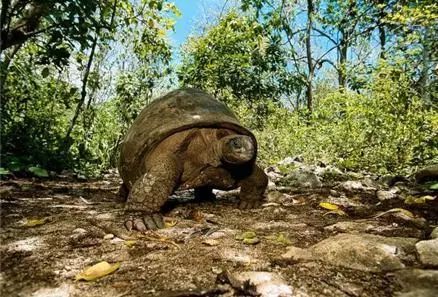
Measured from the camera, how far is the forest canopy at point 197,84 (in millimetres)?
4492

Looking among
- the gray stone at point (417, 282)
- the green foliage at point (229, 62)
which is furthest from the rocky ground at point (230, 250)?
the green foliage at point (229, 62)

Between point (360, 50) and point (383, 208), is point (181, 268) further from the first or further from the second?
point (360, 50)

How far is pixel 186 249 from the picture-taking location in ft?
5.93

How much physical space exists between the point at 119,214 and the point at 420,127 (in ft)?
11.8

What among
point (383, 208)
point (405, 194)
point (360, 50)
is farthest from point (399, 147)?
point (360, 50)

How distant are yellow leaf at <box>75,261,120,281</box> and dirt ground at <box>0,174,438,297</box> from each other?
22 millimetres

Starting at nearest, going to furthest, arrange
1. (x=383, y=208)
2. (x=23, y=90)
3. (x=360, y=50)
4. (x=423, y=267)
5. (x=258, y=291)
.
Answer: (x=258, y=291)
(x=423, y=267)
(x=383, y=208)
(x=23, y=90)
(x=360, y=50)

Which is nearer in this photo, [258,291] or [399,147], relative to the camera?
[258,291]

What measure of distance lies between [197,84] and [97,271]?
29.5 ft

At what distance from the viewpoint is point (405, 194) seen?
11.3 feet

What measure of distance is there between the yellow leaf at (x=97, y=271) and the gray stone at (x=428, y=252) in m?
1.20

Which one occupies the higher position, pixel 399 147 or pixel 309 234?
pixel 399 147

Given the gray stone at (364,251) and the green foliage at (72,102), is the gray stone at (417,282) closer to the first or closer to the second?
the gray stone at (364,251)

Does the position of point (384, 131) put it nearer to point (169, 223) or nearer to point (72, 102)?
point (169, 223)
